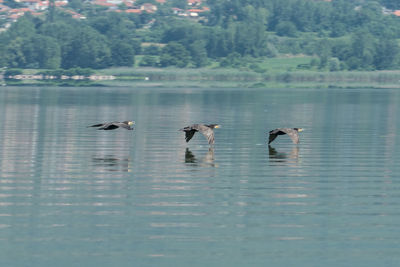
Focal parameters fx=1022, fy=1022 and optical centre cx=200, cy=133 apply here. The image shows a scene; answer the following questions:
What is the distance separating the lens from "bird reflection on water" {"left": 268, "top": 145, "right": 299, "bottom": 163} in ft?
171

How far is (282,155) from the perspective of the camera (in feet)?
179

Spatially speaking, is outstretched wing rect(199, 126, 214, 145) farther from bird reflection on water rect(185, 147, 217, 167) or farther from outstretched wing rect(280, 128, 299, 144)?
outstretched wing rect(280, 128, 299, 144)

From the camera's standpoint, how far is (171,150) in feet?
189

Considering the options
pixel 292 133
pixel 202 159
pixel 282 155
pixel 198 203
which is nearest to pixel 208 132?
pixel 202 159

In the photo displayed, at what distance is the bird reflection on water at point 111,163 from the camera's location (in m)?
46.8

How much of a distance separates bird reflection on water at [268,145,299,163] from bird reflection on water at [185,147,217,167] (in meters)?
3.18

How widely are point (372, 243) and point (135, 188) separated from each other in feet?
42.0

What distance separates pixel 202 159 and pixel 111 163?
493cm

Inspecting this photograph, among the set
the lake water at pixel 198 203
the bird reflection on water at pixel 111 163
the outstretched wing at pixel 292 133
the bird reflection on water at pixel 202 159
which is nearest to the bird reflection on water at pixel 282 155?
the lake water at pixel 198 203

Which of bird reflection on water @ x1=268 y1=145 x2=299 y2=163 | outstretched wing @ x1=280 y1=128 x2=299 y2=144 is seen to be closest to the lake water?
bird reflection on water @ x1=268 y1=145 x2=299 y2=163

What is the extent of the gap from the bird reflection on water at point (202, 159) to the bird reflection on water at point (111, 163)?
307 cm

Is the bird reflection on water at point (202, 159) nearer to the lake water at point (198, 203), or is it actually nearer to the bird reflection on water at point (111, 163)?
the lake water at point (198, 203)

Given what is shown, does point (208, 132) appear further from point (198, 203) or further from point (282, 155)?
point (198, 203)

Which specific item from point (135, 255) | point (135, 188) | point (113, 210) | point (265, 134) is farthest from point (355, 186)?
point (265, 134)
